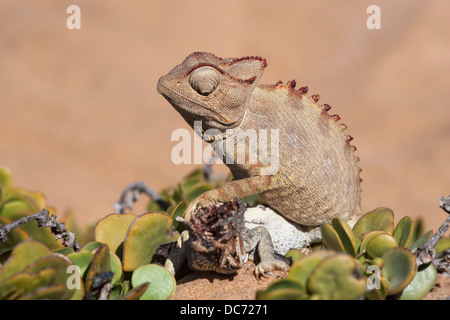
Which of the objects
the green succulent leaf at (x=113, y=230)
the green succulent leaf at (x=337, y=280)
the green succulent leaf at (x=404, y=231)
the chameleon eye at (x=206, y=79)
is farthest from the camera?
the chameleon eye at (x=206, y=79)

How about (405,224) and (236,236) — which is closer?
(236,236)

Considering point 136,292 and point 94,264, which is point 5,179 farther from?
point 136,292

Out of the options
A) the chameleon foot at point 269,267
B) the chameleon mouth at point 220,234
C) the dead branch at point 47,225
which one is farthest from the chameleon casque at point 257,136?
the dead branch at point 47,225

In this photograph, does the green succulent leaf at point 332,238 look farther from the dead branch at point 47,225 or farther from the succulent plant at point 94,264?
the dead branch at point 47,225

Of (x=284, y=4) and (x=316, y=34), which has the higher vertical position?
(x=284, y=4)

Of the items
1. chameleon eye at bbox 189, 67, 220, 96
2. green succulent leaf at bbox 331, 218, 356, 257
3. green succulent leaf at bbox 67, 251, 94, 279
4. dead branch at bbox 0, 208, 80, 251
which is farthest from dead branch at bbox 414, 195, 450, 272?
dead branch at bbox 0, 208, 80, 251

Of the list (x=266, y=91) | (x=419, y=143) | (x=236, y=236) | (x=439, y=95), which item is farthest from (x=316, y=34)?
(x=236, y=236)
